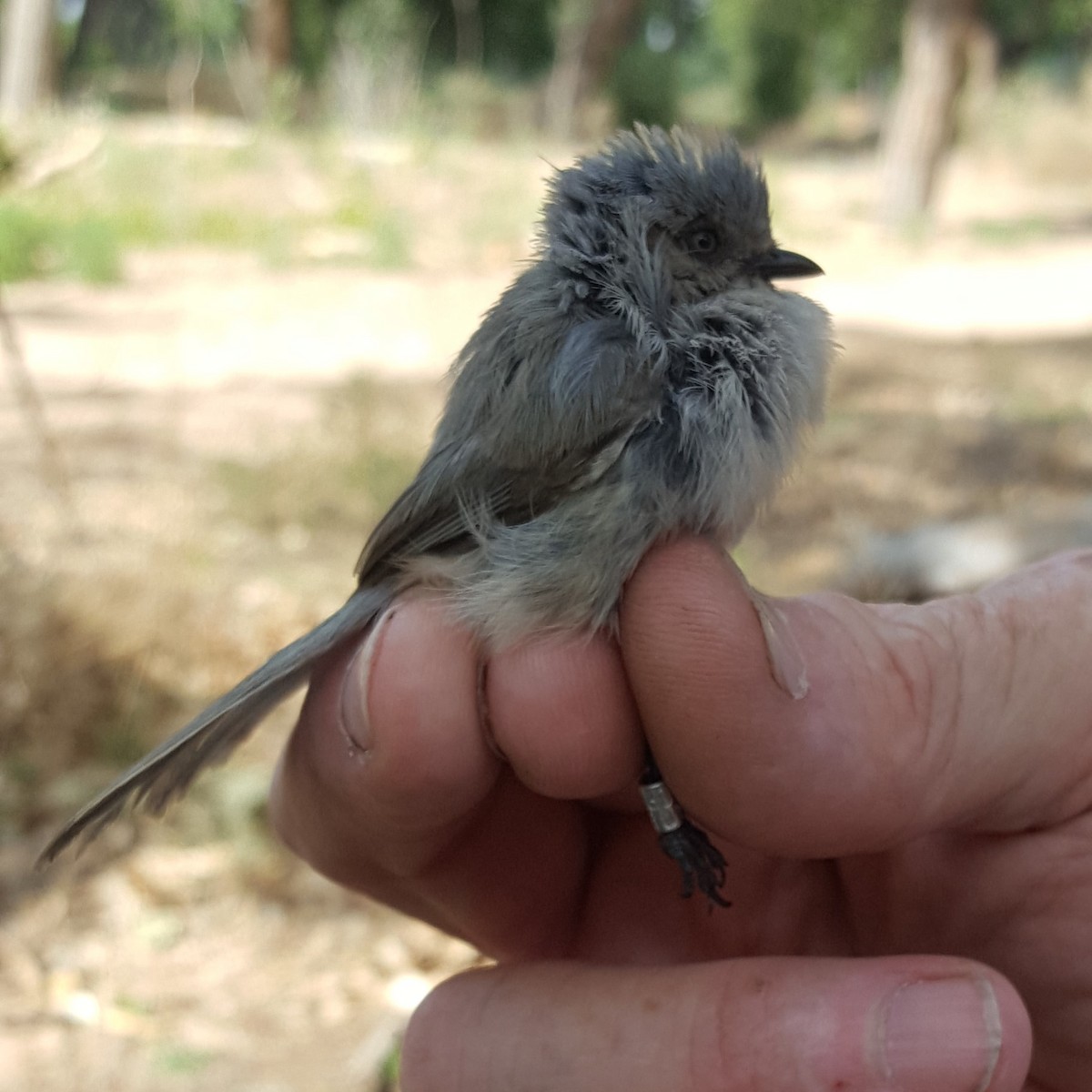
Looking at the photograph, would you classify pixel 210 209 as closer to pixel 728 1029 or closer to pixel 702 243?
pixel 702 243

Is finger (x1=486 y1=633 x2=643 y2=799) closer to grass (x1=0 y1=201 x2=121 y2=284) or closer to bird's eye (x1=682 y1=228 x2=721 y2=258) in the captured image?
bird's eye (x1=682 y1=228 x2=721 y2=258)

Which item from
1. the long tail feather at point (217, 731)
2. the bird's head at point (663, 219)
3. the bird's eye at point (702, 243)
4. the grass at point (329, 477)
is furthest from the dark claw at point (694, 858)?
the grass at point (329, 477)

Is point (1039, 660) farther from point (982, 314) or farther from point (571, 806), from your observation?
point (982, 314)

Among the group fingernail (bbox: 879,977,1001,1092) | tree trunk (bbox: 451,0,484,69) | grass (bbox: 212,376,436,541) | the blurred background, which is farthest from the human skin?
tree trunk (bbox: 451,0,484,69)

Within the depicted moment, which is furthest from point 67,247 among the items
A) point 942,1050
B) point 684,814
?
point 942,1050

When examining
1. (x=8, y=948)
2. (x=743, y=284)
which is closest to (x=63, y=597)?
(x=8, y=948)
